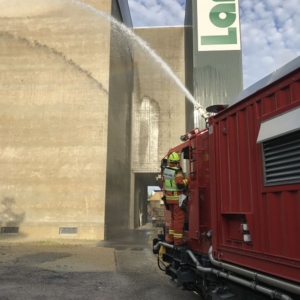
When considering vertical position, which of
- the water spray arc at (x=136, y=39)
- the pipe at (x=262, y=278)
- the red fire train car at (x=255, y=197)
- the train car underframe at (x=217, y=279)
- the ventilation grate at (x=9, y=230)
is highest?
the water spray arc at (x=136, y=39)

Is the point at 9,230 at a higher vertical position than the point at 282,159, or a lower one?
lower

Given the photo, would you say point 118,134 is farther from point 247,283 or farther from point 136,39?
point 247,283

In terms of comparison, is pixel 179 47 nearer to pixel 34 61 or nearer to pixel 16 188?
pixel 34 61

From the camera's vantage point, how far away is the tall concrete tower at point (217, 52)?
2098 centimetres

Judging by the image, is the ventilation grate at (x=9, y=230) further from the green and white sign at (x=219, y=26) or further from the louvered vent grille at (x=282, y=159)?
the louvered vent grille at (x=282, y=159)

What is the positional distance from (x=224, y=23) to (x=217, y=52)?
71.8 inches

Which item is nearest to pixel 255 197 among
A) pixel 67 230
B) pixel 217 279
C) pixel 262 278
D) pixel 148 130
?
Answer: pixel 262 278

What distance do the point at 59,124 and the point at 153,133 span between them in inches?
327

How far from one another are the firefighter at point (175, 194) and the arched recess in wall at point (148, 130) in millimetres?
17969

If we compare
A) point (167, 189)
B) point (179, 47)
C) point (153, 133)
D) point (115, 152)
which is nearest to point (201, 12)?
point (179, 47)

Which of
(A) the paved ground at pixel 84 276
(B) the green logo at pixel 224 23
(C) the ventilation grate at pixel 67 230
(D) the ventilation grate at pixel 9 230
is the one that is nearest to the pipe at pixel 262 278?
(A) the paved ground at pixel 84 276

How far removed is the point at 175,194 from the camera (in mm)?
5594

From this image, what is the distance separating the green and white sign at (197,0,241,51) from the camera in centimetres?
2102

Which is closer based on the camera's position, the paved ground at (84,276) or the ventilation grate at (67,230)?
the paved ground at (84,276)
